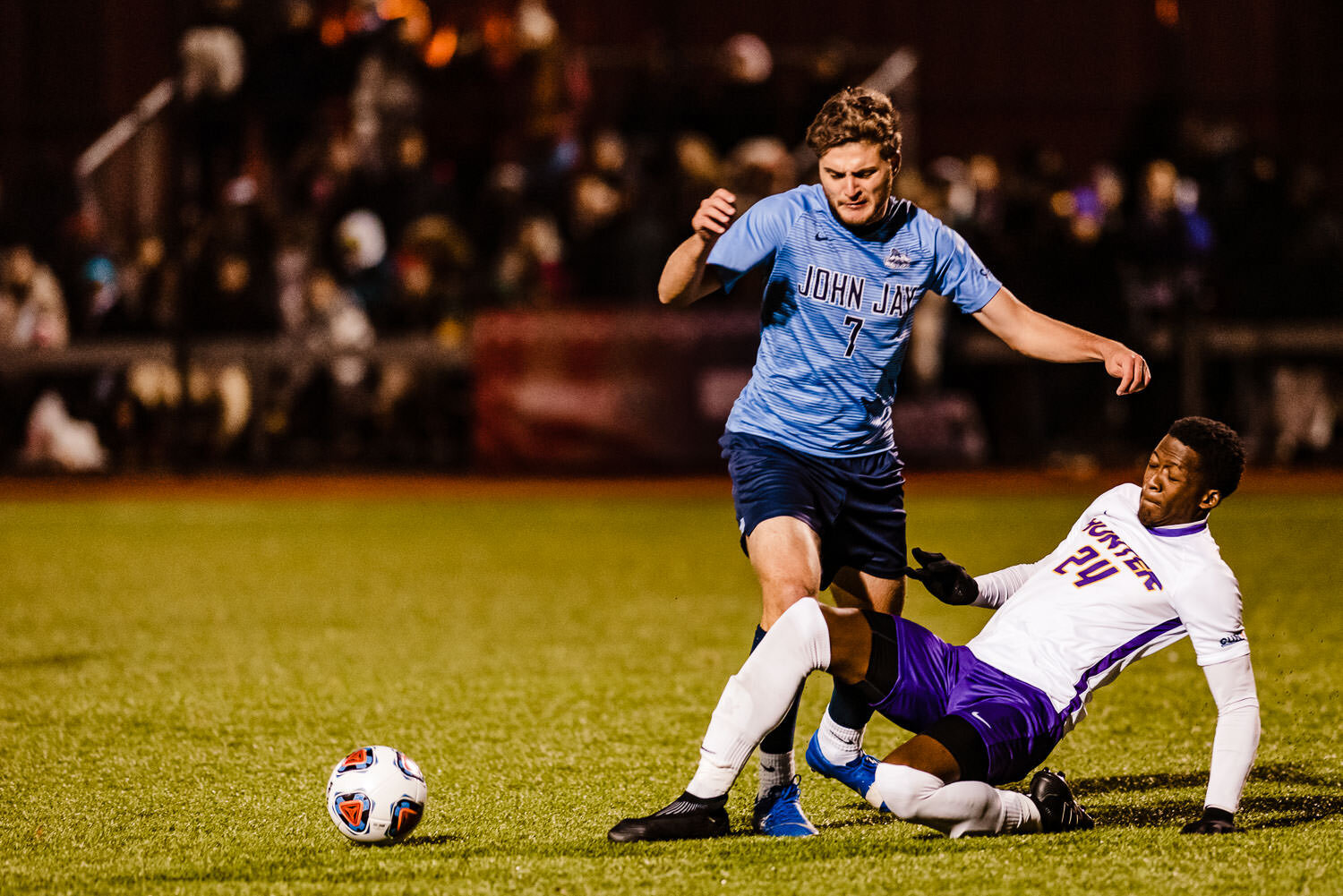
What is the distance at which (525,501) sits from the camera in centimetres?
1334

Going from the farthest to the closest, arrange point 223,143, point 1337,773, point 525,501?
point 223,143, point 525,501, point 1337,773

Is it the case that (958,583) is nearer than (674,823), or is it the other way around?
(674,823)

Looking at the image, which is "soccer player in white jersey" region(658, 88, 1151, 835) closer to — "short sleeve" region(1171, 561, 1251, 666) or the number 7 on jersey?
the number 7 on jersey

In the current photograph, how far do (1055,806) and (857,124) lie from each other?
5.81 feet

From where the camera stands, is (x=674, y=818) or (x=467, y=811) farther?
(x=467, y=811)

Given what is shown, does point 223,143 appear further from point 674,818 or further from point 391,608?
point 674,818

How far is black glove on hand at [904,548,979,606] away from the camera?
434 cm

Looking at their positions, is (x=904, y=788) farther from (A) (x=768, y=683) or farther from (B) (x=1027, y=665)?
(B) (x=1027, y=665)

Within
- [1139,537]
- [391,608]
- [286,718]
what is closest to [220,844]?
[286,718]

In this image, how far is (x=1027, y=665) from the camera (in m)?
4.25

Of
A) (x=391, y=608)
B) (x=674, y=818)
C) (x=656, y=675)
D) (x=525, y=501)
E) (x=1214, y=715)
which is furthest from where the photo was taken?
(x=525, y=501)

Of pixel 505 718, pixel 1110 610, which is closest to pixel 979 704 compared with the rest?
pixel 1110 610

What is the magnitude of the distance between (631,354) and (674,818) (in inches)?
390

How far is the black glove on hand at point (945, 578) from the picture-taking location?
4.34m
